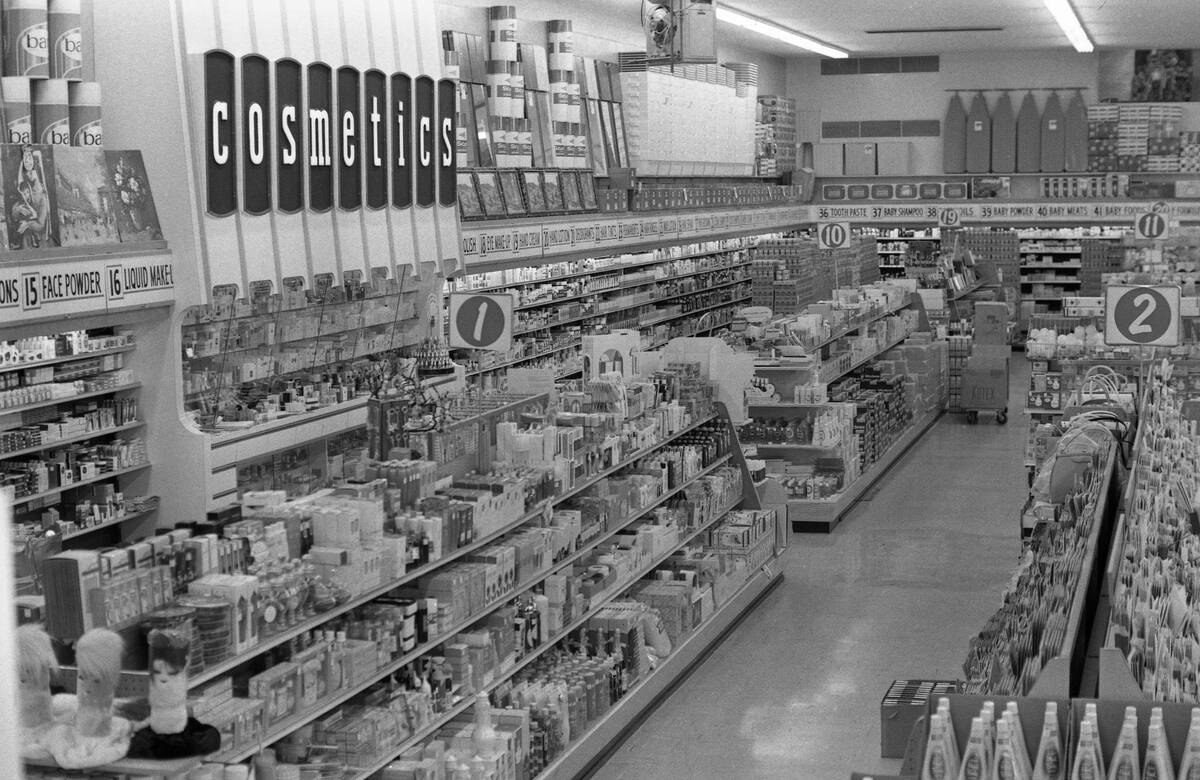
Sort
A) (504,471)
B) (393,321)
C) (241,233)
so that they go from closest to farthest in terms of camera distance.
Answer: (504,471) → (241,233) → (393,321)

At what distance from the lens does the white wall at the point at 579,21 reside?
1370 cm

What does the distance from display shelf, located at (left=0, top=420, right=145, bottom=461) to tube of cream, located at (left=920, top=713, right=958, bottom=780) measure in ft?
16.6

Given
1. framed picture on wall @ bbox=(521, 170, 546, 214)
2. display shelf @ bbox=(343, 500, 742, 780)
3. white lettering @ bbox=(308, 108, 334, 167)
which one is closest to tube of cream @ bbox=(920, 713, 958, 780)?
display shelf @ bbox=(343, 500, 742, 780)

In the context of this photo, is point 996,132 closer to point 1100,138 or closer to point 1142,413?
point 1100,138

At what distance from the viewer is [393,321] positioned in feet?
34.8

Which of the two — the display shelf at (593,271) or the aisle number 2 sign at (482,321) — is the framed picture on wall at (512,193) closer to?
the display shelf at (593,271)

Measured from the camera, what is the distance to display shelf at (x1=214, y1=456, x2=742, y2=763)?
4.60 meters

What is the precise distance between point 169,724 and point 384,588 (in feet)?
6.80

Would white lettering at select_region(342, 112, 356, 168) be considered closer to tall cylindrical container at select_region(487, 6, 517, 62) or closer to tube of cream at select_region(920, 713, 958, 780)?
tall cylindrical container at select_region(487, 6, 517, 62)

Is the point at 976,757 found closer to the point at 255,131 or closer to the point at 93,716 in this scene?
the point at 93,716

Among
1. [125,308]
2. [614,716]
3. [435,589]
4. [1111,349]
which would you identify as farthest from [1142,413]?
[125,308]

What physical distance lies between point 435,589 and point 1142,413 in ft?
16.6

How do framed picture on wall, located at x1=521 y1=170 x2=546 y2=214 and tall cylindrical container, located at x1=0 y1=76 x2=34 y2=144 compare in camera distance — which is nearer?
tall cylindrical container, located at x1=0 y1=76 x2=34 y2=144

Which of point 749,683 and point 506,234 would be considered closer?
point 749,683
